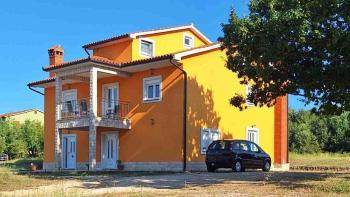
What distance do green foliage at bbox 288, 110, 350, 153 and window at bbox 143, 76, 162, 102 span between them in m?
26.3

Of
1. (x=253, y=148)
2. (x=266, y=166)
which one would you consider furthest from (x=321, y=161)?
(x=253, y=148)

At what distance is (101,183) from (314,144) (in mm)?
37406

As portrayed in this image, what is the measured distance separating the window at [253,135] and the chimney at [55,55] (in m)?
14.7

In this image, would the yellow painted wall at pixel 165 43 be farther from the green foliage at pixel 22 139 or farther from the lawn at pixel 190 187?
the green foliage at pixel 22 139

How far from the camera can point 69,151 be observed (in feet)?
115

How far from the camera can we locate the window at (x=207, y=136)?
95.7ft

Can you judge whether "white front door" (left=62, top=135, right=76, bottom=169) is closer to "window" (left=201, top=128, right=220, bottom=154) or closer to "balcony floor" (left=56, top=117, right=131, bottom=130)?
"balcony floor" (left=56, top=117, right=131, bottom=130)

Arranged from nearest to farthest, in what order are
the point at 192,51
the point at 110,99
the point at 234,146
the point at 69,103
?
the point at 234,146 → the point at 192,51 → the point at 110,99 → the point at 69,103

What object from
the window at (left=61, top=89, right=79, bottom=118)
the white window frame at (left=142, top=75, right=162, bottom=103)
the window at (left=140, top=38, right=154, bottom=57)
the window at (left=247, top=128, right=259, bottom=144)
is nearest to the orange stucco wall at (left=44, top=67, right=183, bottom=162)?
the white window frame at (left=142, top=75, right=162, bottom=103)

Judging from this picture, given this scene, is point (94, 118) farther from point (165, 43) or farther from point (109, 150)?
point (165, 43)

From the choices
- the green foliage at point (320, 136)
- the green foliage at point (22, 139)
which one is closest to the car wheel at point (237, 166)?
the green foliage at point (320, 136)

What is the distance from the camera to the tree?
16.1m

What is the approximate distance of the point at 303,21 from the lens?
16266 millimetres

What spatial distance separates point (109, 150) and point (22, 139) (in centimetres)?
2886
